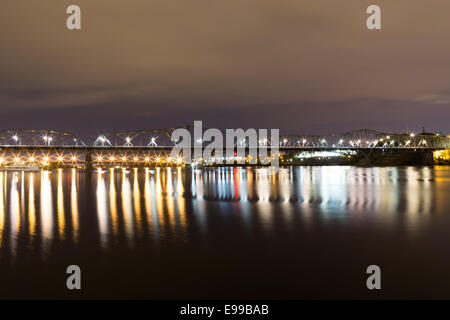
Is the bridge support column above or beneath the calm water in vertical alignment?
above

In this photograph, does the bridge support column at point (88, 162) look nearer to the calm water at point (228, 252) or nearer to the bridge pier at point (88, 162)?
the bridge pier at point (88, 162)

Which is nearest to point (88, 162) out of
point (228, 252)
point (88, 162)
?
point (88, 162)

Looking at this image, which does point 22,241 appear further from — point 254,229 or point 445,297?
point 445,297

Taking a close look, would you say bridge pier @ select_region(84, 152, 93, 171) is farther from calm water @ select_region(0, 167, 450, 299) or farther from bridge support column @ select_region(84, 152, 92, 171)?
calm water @ select_region(0, 167, 450, 299)

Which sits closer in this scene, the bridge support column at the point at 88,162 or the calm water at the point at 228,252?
the calm water at the point at 228,252

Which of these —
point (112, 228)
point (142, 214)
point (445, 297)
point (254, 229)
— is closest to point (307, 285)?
point (445, 297)

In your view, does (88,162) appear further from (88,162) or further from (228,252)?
(228,252)

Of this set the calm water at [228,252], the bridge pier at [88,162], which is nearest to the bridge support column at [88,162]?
the bridge pier at [88,162]

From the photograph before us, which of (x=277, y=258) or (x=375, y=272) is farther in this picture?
(x=277, y=258)

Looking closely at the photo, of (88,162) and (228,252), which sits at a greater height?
(88,162)

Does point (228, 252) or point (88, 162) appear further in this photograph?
point (88, 162)

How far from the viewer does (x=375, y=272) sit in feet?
23.9

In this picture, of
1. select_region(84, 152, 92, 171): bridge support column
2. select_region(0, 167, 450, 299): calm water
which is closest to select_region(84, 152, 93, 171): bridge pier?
select_region(84, 152, 92, 171): bridge support column
